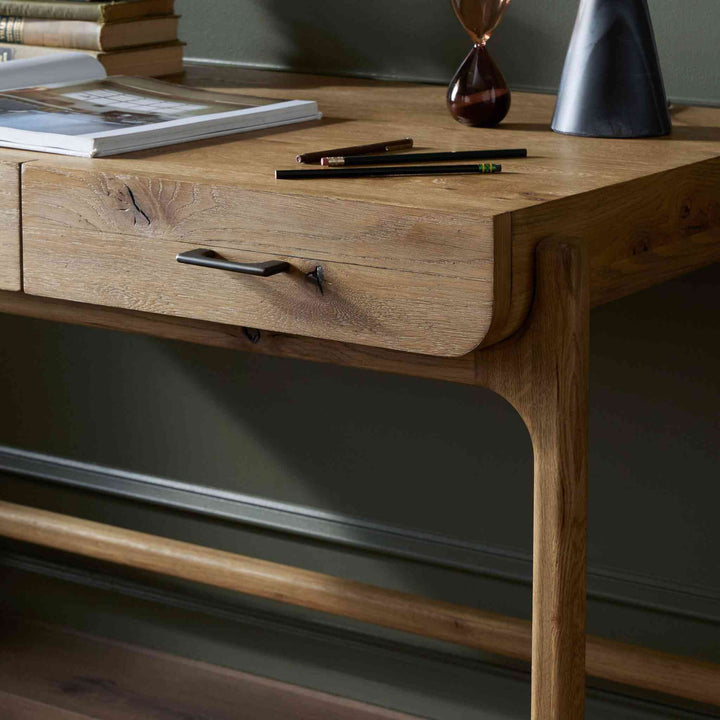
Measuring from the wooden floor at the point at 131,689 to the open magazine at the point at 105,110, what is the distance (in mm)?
859

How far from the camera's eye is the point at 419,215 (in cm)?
84

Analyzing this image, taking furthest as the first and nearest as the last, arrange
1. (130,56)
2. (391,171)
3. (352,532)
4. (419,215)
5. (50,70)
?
1. (352,532)
2. (130,56)
3. (50,70)
4. (391,171)
5. (419,215)

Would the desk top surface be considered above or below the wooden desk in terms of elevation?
above

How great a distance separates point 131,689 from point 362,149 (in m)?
1.03

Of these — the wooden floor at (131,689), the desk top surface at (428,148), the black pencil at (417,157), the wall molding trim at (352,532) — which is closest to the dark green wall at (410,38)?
the desk top surface at (428,148)

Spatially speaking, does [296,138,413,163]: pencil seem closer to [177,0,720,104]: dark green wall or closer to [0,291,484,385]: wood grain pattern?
[0,291,484,385]: wood grain pattern

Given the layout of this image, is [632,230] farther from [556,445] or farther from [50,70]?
[50,70]

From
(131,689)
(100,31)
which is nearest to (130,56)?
(100,31)

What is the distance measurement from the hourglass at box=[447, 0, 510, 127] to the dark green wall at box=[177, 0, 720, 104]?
10.9 inches

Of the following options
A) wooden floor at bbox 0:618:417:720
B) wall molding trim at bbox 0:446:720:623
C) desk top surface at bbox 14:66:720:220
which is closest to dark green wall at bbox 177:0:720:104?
desk top surface at bbox 14:66:720:220

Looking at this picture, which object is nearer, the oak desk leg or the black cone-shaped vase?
the oak desk leg

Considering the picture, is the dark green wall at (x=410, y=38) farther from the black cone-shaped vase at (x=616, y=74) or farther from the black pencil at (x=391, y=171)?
the black pencil at (x=391, y=171)

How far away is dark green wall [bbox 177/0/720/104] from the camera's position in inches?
53.6

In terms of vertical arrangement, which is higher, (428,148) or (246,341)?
(428,148)
